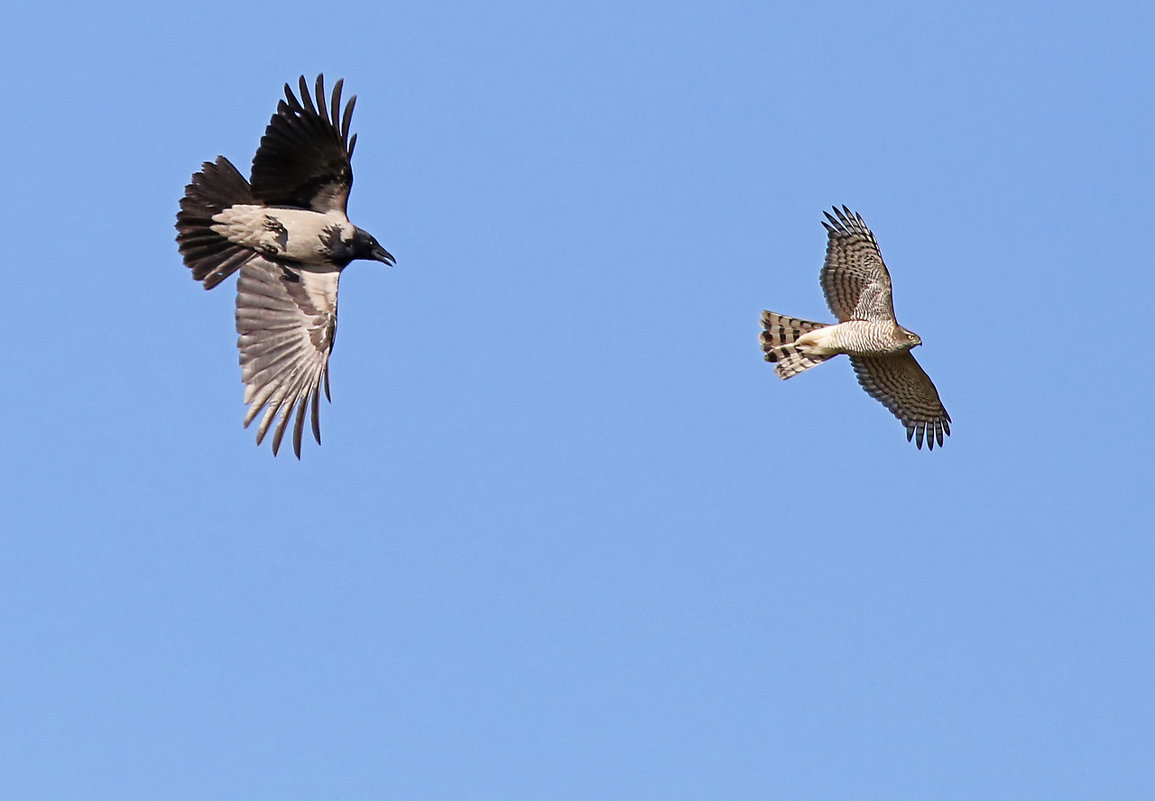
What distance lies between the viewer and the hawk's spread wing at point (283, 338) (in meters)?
16.4

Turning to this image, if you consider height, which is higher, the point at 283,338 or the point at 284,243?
the point at 284,243

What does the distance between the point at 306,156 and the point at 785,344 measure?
18.8 ft

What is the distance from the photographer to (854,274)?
19031 mm

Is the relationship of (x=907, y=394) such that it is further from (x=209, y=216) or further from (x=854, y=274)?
(x=209, y=216)

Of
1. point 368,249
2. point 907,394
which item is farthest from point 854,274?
point 368,249

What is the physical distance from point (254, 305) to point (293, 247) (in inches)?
25.2

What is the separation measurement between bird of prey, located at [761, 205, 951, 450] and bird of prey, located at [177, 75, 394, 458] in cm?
480

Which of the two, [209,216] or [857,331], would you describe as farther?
[857,331]

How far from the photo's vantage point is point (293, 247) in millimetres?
16875

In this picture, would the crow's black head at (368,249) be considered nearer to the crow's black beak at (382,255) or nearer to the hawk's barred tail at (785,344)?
the crow's black beak at (382,255)

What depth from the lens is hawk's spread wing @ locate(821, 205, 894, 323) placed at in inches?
741

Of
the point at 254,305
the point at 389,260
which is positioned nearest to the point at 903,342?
the point at 389,260

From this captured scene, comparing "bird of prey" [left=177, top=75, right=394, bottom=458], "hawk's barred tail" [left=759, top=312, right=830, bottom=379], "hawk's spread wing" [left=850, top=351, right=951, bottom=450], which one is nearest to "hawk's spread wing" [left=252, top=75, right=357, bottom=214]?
"bird of prey" [left=177, top=75, right=394, bottom=458]

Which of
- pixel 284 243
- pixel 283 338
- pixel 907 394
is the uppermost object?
pixel 907 394
